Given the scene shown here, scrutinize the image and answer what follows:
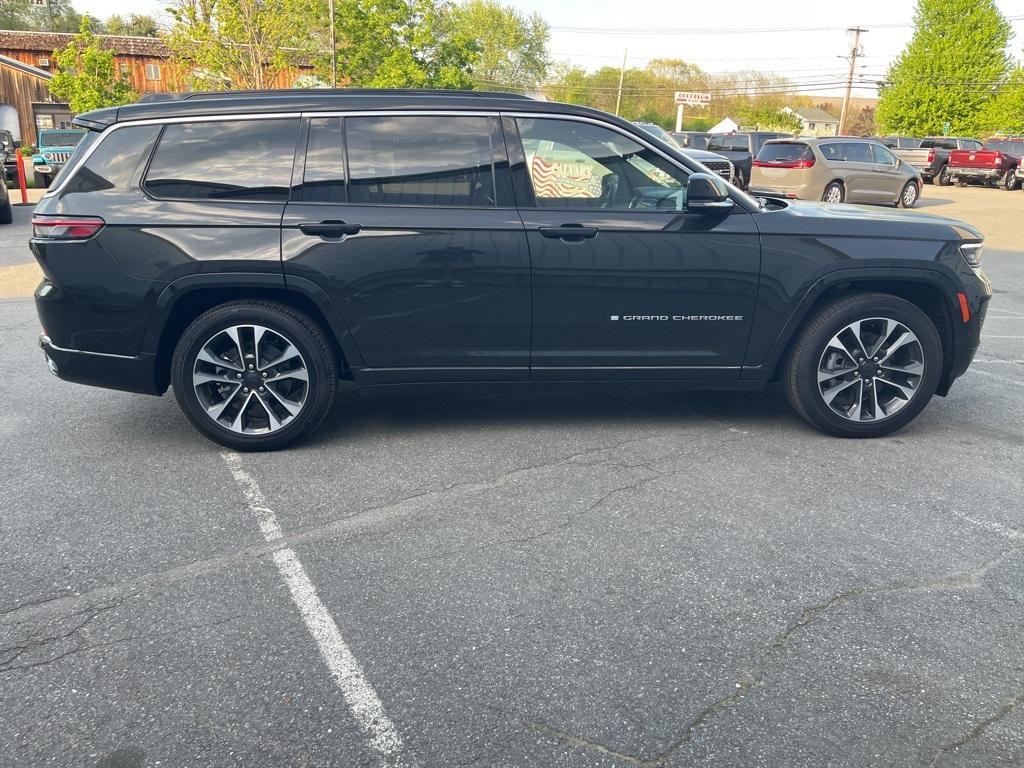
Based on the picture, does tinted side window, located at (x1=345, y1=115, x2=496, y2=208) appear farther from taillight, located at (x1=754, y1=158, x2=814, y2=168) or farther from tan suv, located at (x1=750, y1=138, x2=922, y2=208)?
taillight, located at (x1=754, y1=158, x2=814, y2=168)

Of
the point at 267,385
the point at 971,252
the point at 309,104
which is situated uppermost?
the point at 309,104

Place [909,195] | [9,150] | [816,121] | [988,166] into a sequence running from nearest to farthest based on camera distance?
[909,195], [9,150], [988,166], [816,121]

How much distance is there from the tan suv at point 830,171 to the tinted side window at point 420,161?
16368 mm

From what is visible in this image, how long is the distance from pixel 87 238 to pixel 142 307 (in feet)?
1.43

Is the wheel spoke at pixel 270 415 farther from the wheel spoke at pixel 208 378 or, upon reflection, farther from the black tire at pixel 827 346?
the black tire at pixel 827 346

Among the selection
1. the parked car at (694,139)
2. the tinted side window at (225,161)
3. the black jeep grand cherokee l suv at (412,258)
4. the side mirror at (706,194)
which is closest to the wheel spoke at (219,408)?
the black jeep grand cherokee l suv at (412,258)

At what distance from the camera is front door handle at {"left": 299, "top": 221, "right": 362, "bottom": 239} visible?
449 cm

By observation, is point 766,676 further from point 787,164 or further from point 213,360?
point 787,164

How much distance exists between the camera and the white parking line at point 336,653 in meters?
2.52

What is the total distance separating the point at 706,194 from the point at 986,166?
33.6 m

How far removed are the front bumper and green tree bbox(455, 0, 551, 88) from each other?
205 ft

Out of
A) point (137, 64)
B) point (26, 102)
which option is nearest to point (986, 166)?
point (26, 102)

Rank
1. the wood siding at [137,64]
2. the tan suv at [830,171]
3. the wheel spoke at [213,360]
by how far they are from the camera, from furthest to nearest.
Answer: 1. the wood siding at [137,64]
2. the tan suv at [830,171]
3. the wheel spoke at [213,360]

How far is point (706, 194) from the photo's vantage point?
452 centimetres
